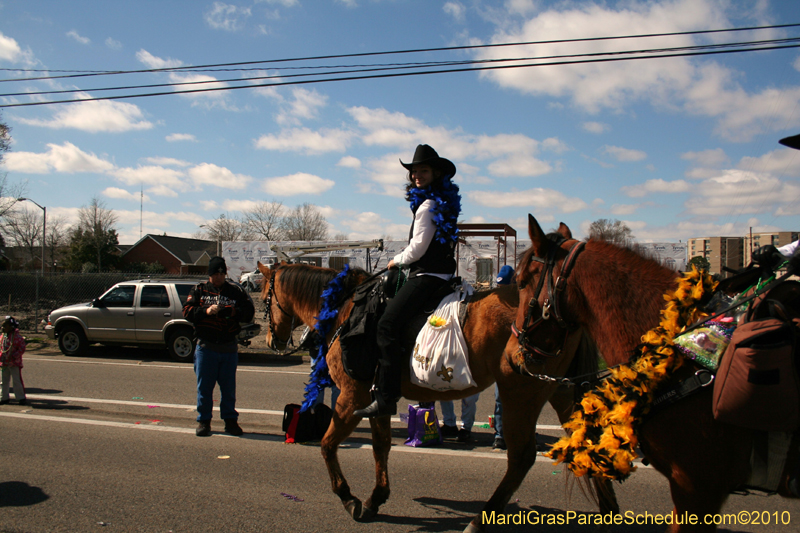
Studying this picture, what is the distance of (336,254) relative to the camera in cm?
2605

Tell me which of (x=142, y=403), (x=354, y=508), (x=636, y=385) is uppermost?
(x=636, y=385)

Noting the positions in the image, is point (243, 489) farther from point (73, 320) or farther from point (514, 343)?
point (73, 320)

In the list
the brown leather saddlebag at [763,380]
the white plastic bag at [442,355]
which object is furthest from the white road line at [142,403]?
the brown leather saddlebag at [763,380]

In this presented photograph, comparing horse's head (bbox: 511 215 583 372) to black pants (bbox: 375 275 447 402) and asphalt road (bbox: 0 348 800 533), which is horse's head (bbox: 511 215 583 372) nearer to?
asphalt road (bbox: 0 348 800 533)

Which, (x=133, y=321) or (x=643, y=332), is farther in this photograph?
(x=133, y=321)

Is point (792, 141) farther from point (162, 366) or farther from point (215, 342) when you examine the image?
point (162, 366)

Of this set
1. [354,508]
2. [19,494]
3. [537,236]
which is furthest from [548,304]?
[19,494]

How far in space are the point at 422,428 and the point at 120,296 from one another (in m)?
10.3

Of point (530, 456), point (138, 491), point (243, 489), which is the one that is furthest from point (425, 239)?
point (138, 491)

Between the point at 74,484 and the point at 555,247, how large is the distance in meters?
4.61

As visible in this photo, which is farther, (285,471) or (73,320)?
(73,320)

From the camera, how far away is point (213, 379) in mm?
5992

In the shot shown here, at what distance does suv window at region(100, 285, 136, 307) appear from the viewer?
12258mm

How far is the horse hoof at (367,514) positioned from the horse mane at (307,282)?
1887 mm
